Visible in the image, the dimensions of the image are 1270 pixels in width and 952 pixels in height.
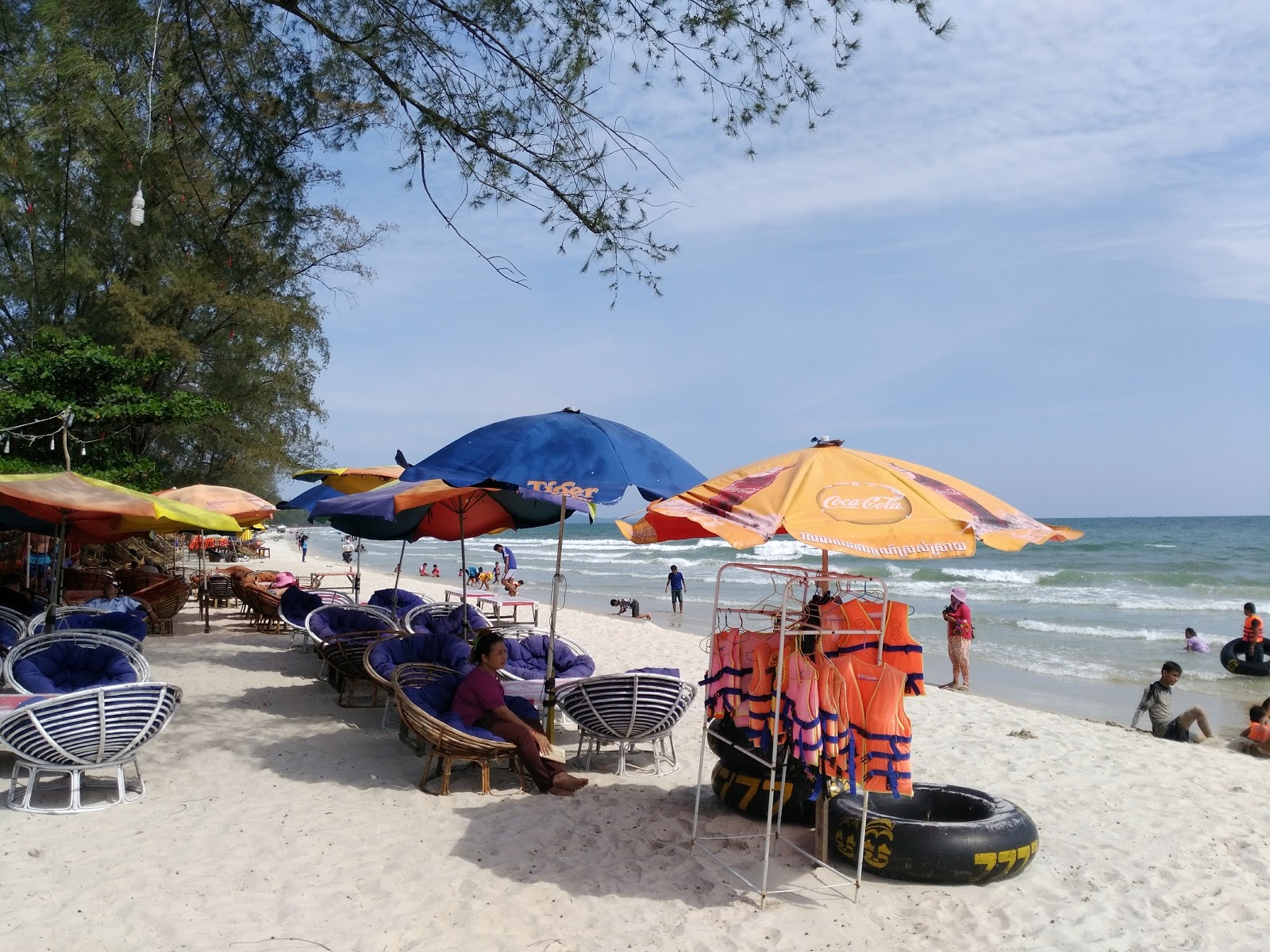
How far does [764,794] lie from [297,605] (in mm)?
7301

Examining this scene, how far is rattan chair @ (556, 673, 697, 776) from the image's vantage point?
18.6 ft

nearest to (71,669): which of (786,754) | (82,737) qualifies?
(82,737)

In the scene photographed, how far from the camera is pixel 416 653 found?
22.4 ft

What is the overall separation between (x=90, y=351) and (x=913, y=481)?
11306 millimetres

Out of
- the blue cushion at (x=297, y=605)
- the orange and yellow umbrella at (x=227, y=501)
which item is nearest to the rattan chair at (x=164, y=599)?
the orange and yellow umbrella at (x=227, y=501)

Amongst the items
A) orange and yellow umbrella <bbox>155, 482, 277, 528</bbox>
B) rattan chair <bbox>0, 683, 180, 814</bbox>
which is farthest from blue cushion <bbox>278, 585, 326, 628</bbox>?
rattan chair <bbox>0, 683, 180, 814</bbox>

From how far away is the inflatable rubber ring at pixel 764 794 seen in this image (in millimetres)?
4715

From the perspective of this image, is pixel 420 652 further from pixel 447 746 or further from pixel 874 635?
pixel 874 635

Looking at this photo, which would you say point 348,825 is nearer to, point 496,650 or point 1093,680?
point 496,650

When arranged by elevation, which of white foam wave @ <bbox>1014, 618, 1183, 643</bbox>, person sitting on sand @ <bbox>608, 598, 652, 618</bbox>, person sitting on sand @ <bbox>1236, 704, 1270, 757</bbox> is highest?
person sitting on sand @ <bbox>1236, 704, 1270, 757</bbox>

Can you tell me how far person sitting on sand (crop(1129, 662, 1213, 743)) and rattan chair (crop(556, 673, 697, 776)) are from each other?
5.59 meters

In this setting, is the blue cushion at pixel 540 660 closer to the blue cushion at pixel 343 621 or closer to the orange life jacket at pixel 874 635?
the blue cushion at pixel 343 621

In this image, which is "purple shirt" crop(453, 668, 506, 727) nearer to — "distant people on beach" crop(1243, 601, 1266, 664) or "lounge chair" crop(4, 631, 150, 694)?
"lounge chair" crop(4, 631, 150, 694)

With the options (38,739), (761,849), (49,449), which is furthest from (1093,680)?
(49,449)
